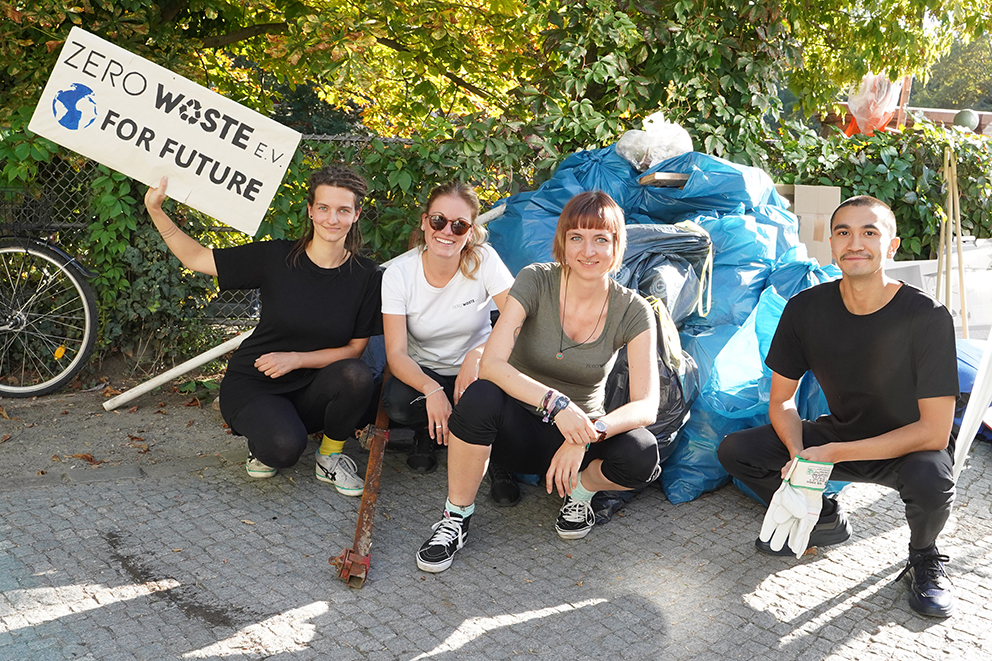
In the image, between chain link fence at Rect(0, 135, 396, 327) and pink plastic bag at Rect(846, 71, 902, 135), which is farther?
pink plastic bag at Rect(846, 71, 902, 135)

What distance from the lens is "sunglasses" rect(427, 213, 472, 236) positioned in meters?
3.32

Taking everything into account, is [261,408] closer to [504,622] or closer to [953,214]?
[504,622]

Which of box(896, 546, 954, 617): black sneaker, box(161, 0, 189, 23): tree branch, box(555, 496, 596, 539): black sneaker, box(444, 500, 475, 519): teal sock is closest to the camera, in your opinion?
box(896, 546, 954, 617): black sneaker

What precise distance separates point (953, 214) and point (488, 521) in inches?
179

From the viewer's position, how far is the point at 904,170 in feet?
19.8

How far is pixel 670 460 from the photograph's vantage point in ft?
11.9

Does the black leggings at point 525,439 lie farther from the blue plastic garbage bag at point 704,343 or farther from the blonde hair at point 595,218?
the blue plastic garbage bag at point 704,343

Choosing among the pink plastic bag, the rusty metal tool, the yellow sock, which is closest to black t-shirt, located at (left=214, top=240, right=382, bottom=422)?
the yellow sock

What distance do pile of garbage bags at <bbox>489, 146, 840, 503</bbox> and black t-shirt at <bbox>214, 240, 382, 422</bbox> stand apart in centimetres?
102

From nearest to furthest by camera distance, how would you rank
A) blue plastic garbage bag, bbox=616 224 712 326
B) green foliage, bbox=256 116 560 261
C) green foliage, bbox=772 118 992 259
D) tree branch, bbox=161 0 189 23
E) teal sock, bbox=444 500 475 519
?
teal sock, bbox=444 500 475 519, blue plastic garbage bag, bbox=616 224 712 326, green foliage, bbox=256 116 560 261, tree branch, bbox=161 0 189 23, green foliage, bbox=772 118 992 259

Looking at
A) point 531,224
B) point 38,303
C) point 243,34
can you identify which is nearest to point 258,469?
point 531,224

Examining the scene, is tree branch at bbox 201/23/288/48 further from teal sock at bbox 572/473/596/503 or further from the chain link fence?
teal sock at bbox 572/473/596/503

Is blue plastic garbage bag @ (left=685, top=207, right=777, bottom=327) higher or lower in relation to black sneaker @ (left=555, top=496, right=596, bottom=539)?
higher

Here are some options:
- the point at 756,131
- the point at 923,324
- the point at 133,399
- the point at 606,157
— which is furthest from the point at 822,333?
the point at 133,399
